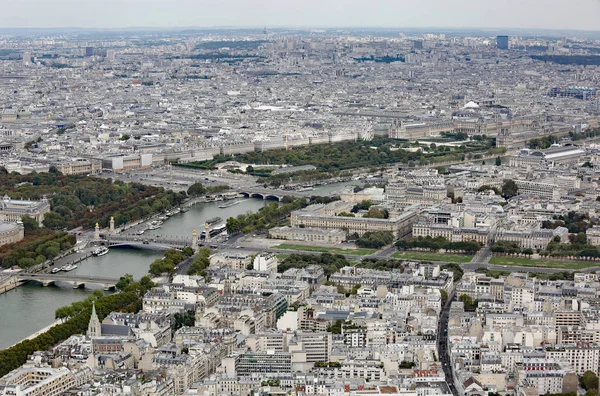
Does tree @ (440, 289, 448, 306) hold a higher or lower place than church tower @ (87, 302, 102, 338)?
lower

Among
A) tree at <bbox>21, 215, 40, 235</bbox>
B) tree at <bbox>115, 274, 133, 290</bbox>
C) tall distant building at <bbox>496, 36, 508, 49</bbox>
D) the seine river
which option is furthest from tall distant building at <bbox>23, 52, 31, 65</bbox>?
tree at <bbox>115, 274, 133, 290</bbox>

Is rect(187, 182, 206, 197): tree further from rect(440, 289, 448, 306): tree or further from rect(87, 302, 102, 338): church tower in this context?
rect(87, 302, 102, 338): church tower

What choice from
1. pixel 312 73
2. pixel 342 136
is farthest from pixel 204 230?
pixel 312 73

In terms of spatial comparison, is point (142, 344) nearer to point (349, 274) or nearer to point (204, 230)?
point (349, 274)

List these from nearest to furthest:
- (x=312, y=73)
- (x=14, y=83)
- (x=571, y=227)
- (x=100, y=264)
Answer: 1. (x=100, y=264)
2. (x=571, y=227)
3. (x=14, y=83)
4. (x=312, y=73)

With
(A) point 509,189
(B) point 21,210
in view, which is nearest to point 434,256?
(A) point 509,189

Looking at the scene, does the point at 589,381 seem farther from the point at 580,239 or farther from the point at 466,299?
the point at 580,239
